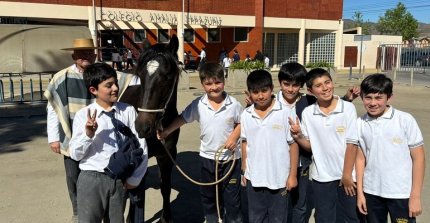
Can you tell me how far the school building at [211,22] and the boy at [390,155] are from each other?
22217mm

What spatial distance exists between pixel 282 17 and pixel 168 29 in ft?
34.4

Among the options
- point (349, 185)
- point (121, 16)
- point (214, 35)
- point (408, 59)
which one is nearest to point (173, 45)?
point (349, 185)

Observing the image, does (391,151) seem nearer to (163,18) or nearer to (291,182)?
(291,182)

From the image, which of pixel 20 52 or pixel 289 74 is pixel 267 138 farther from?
pixel 20 52

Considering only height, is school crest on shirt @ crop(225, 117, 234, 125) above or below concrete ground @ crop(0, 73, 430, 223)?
above

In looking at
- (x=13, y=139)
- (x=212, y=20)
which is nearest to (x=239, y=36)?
(x=212, y=20)

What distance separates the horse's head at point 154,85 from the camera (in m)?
3.12

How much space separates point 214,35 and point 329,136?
30001 mm

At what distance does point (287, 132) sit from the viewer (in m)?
3.26

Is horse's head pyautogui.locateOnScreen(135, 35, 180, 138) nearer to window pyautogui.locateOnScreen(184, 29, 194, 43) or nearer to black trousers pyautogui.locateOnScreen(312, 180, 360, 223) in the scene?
black trousers pyautogui.locateOnScreen(312, 180, 360, 223)

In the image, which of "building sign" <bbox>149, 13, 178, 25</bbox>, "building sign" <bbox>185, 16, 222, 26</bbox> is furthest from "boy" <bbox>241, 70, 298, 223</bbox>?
"building sign" <bbox>185, 16, 222, 26</bbox>

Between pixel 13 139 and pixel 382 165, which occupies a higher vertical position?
pixel 382 165

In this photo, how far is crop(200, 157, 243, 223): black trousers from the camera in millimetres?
3645

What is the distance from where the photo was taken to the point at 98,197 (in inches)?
115
